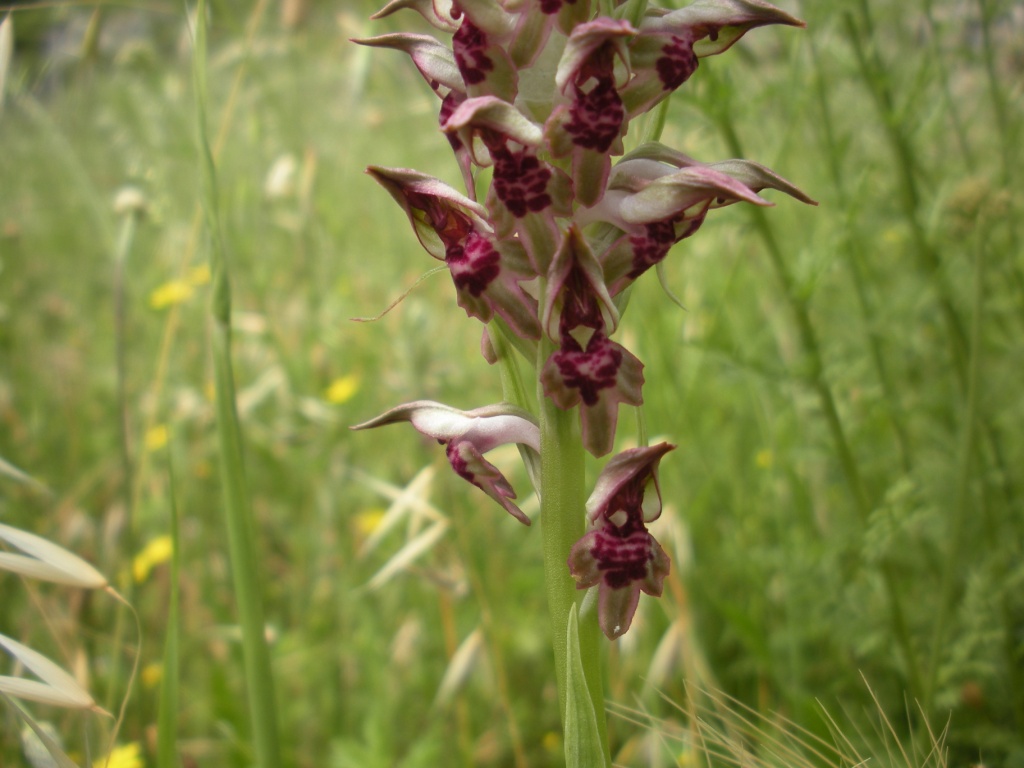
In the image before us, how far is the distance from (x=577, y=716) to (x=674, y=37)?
86 centimetres

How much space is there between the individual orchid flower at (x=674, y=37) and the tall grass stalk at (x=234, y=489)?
31.5 inches

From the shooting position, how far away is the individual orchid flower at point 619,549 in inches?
40.4

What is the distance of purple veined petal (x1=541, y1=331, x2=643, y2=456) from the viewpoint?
0.99 m

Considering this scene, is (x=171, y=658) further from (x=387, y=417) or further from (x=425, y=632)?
(x=425, y=632)

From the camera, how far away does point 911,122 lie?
2129 mm

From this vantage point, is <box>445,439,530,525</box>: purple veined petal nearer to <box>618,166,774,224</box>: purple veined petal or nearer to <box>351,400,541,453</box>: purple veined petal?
<box>351,400,541,453</box>: purple veined petal

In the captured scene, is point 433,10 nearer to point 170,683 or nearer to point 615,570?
point 615,570

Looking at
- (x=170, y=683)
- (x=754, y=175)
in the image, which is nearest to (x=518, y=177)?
(x=754, y=175)

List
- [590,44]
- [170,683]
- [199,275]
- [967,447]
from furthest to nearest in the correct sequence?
[199,275]
[967,447]
[170,683]
[590,44]

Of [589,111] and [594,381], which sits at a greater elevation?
[589,111]

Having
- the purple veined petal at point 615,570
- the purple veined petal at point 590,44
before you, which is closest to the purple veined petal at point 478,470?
the purple veined petal at point 615,570

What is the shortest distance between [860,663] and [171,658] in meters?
1.84

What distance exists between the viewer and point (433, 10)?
1118 mm

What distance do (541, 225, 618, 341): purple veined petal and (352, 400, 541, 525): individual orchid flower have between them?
0.17 metres
